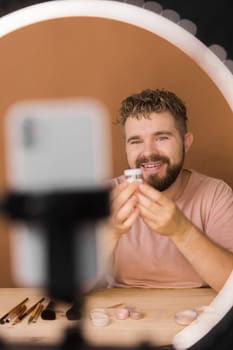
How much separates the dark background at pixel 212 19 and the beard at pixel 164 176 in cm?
15

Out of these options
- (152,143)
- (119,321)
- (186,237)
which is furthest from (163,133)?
(119,321)

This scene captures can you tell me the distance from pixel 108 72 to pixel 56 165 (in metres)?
0.17

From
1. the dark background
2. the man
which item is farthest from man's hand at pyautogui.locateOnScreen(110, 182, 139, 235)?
the dark background

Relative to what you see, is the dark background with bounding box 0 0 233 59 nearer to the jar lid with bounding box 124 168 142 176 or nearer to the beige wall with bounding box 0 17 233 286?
the beige wall with bounding box 0 17 233 286

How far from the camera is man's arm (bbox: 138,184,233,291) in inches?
26.1

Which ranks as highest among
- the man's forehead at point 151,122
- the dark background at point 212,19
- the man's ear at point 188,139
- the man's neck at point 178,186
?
the dark background at point 212,19

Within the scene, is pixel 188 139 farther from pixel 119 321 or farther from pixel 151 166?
pixel 119 321

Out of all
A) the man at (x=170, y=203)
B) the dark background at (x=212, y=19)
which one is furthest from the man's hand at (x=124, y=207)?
the dark background at (x=212, y=19)

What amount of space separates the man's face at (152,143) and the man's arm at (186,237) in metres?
0.03

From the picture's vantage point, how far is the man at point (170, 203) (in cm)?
67

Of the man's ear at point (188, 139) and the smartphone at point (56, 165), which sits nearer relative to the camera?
the smartphone at point (56, 165)

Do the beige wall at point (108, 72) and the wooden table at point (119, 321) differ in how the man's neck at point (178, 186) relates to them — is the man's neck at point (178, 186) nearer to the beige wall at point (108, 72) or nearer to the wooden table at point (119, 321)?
the beige wall at point (108, 72)

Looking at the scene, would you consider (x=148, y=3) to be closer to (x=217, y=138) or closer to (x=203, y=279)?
(x=217, y=138)

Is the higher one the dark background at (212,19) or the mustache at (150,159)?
the dark background at (212,19)
